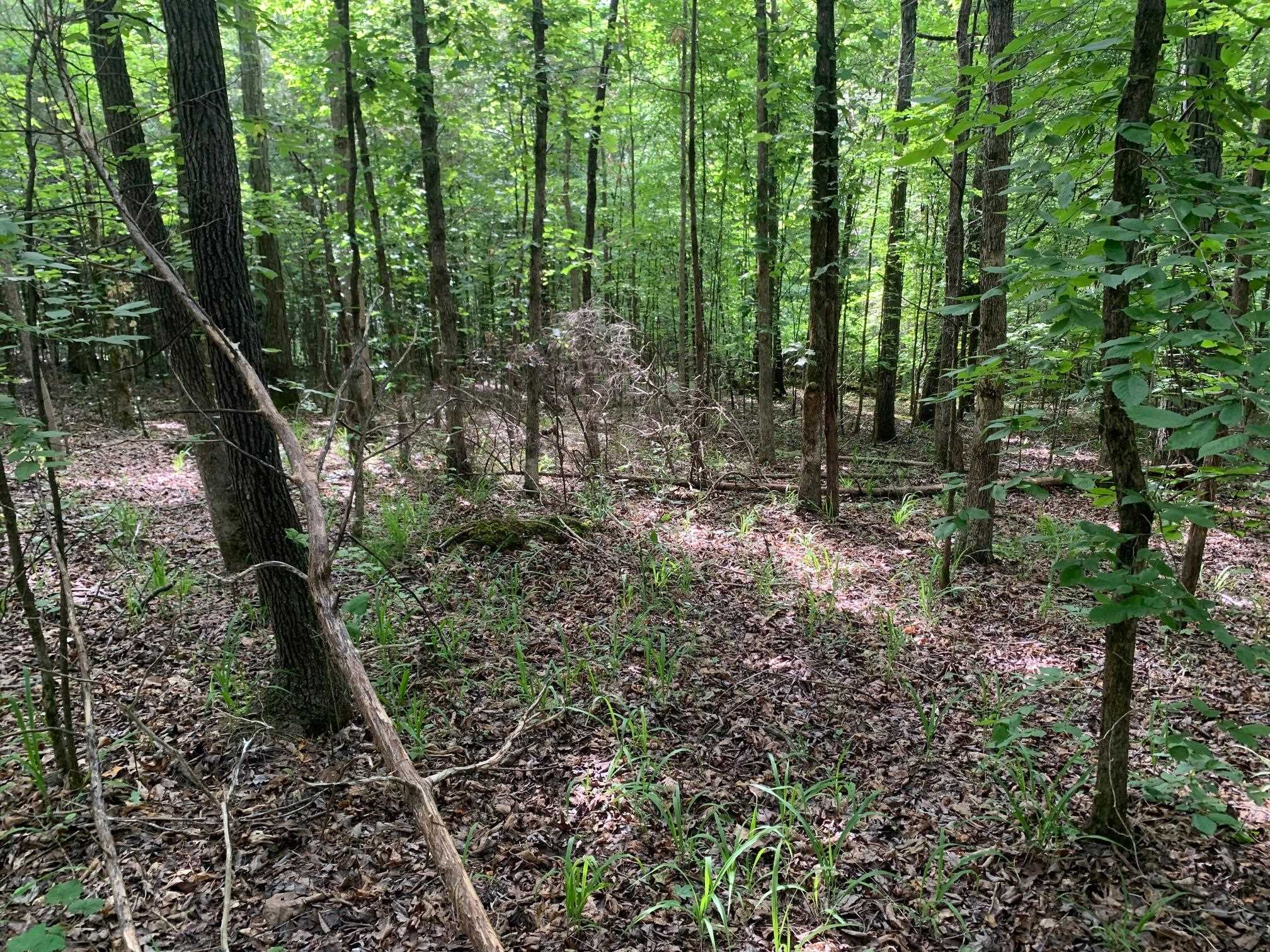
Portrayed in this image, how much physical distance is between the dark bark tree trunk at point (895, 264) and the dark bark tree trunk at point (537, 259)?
4.20 meters

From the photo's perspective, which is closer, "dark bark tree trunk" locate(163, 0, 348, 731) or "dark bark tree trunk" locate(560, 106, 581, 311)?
"dark bark tree trunk" locate(163, 0, 348, 731)

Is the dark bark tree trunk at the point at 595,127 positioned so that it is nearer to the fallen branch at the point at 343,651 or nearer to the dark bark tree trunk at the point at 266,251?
the dark bark tree trunk at the point at 266,251

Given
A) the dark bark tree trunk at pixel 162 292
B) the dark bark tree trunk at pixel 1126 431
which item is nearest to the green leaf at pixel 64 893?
the dark bark tree trunk at pixel 162 292

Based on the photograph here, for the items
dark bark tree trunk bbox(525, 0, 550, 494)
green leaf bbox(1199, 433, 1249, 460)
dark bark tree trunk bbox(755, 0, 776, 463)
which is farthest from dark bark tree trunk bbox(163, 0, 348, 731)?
dark bark tree trunk bbox(755, 0, 776, 463)

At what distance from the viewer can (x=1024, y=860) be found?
301cm

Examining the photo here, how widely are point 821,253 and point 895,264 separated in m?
5.92

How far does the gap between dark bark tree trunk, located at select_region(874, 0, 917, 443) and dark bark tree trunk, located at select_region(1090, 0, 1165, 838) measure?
6.10m

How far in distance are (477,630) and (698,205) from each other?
528 inches

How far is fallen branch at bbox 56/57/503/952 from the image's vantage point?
6.09 ft

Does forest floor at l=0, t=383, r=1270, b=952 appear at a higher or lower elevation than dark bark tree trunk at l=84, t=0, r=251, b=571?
lower

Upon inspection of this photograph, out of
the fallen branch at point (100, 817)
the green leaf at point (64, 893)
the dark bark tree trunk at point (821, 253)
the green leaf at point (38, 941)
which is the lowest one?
the green leaf at point (38, 941)

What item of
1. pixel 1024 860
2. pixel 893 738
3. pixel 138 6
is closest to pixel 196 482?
pixel 138 6

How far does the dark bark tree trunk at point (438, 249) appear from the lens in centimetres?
672

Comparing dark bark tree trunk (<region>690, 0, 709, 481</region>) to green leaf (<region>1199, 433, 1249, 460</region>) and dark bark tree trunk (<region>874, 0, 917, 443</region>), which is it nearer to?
dark bark tree trunk (<region>874, 0, 917, 443</region>)
